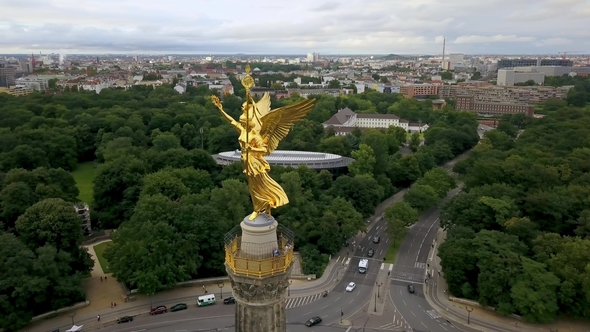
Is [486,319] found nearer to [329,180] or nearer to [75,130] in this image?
[329,180]

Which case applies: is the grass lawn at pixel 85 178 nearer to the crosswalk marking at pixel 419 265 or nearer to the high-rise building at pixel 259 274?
the crosswalk marking at pixel 419 265

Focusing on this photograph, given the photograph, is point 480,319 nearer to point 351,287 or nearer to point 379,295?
point 379,295

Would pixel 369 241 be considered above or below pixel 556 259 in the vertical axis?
below

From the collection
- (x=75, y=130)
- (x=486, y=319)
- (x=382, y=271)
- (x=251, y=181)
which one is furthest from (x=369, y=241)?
(x=75, y=130)

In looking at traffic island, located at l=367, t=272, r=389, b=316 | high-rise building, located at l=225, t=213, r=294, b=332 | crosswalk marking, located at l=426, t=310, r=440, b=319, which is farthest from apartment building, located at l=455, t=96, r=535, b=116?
high-rise building, located at l=225, t=213, r=294, b=332

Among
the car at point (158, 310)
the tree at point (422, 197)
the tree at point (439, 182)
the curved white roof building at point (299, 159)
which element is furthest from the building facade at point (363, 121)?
the car at point (158, 310)

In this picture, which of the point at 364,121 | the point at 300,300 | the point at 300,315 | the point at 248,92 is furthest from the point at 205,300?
the point at 364,121
